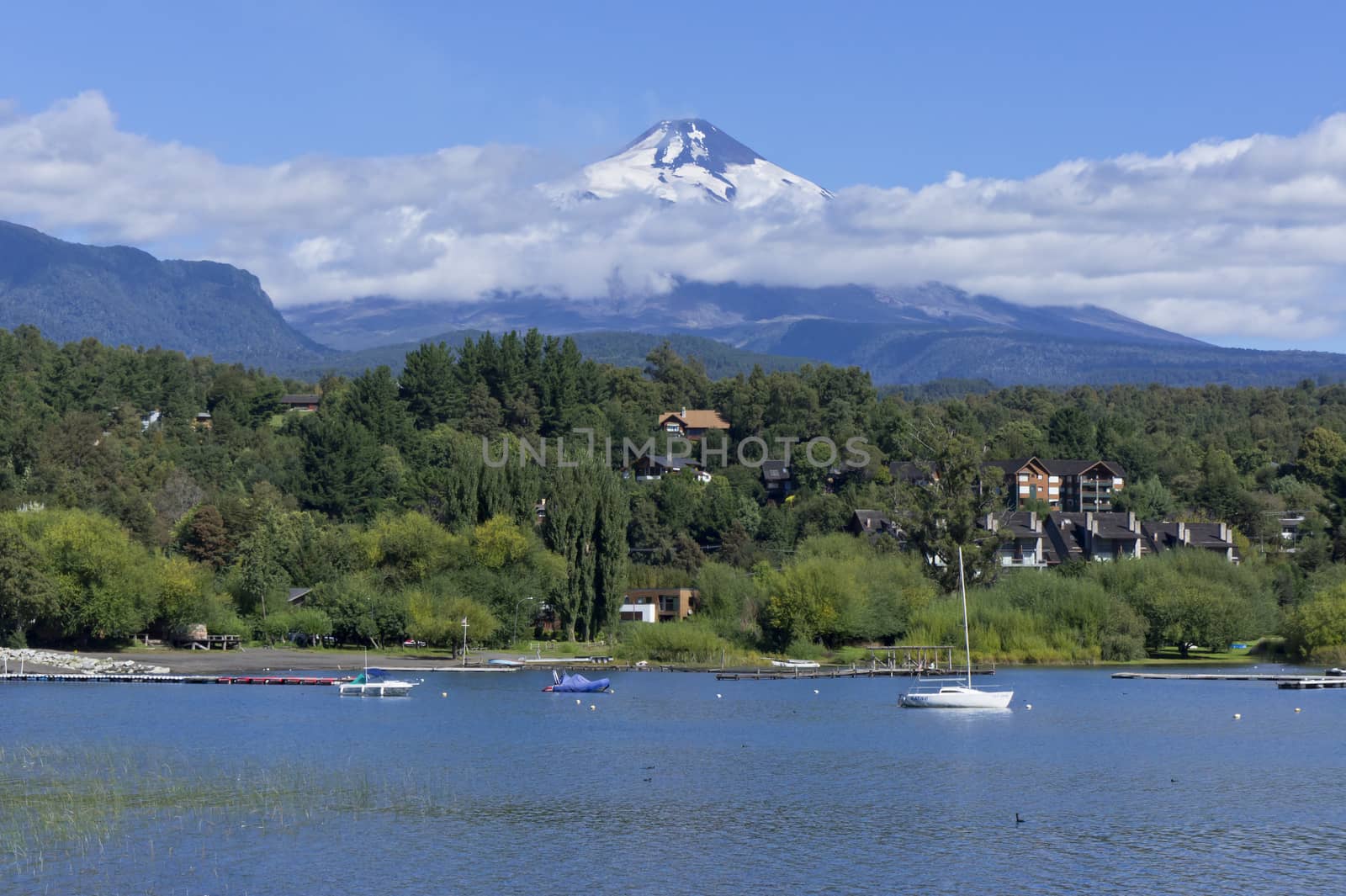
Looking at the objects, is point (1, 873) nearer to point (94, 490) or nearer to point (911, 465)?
point (94, 490)

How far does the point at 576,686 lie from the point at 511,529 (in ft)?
75.9

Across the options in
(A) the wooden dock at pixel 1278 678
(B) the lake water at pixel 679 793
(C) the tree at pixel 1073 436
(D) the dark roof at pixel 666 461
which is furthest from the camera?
(C) the tree at pixel 1073 436

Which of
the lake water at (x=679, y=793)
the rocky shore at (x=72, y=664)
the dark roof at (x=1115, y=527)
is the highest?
the dark roof at (x=1115, y=527)

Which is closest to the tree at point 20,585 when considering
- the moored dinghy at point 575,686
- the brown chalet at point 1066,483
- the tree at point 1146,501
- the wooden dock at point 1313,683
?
the moored dinghy at point 575,686

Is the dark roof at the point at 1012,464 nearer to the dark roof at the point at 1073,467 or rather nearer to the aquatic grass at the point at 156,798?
the dark roof at the point at 1073,467

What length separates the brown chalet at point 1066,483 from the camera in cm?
15150

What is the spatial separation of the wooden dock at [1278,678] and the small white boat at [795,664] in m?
15.7

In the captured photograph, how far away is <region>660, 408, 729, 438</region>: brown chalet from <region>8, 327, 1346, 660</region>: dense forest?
31.7ft

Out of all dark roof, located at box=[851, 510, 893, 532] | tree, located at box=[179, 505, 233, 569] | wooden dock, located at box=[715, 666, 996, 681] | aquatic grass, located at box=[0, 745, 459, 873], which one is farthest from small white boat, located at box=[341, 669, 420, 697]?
dark roof, located at box=[851, 510, 893, 532]

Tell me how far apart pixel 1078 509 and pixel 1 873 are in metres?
130

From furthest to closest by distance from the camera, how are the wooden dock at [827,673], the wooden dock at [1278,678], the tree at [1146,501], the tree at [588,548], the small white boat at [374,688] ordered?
1. the tree at [1146,501]
2. the tree at [588,548]
3. the wooden dock at [827,673]
4. the wooden dock at [1278,678]
5. the small white boat at [374,688]

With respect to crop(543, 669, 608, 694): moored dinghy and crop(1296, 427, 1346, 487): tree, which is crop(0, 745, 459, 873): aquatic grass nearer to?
crop(543, 669, 608, 694): moored dinghy

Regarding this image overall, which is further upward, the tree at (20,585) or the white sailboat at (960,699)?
the tree at (20,585)

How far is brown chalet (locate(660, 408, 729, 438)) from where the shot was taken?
167 metres
